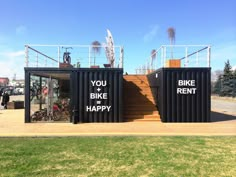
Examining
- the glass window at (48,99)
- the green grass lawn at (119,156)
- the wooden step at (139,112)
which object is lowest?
the green grass lawn at (119,156)

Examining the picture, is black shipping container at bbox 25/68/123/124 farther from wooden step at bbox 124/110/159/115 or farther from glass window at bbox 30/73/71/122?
wooden step at bbox 124/110/159/115

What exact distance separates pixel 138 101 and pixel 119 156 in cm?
920

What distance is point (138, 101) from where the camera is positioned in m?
15.8

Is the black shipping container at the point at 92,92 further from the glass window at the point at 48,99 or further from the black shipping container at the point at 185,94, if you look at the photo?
the black shipping container at the point at 185,94

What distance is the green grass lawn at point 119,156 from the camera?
556cm

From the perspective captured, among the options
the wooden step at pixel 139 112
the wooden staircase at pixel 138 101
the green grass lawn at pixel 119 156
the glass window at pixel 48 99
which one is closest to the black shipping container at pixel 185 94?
the wooden step at pixel 139 112

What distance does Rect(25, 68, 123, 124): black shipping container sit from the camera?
13.6 meters

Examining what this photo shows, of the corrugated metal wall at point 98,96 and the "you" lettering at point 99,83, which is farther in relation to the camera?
the "you" lettering at point 99,83

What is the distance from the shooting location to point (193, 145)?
7.99 meters

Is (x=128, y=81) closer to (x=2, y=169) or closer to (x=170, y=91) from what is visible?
(x=170, y=91)

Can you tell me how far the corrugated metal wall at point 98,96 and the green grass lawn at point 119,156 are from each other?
4550 millimetres

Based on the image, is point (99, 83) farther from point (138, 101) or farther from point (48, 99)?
point (138, 101)

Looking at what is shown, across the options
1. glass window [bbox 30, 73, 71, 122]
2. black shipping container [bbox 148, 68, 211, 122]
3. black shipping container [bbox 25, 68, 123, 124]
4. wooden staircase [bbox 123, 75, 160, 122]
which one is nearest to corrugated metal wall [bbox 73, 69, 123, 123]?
black shipping container [bbox 25, 68, 123, 124]

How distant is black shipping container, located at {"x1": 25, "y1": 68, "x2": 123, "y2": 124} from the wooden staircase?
3.52 feet
